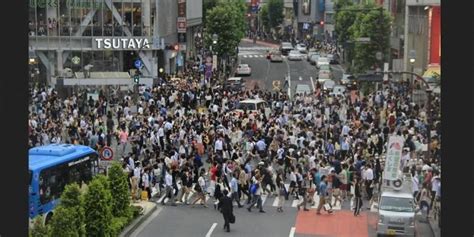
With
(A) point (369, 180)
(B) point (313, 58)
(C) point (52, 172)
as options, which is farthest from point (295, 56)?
(C) point (52, 172)

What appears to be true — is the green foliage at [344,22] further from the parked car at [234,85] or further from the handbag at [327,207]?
the handbag at [327,207]

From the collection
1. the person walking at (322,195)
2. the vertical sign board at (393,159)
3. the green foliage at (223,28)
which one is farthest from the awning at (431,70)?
the green foliage at (223,28)

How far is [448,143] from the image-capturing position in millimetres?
13414

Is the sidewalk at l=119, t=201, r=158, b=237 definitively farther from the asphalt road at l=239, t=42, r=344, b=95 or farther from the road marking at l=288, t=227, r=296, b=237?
the asphalt road at l=239, t=42, r=344, b=95

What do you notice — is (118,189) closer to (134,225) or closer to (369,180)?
(134,225)

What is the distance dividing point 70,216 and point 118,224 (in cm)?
359

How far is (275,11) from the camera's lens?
112750 millimetres

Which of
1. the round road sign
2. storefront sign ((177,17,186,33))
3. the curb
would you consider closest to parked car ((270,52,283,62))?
storefront sign ((177,17,186,33))

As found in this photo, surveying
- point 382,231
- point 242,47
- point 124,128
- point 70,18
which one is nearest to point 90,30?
point 70,18

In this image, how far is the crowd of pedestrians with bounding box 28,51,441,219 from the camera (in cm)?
2508

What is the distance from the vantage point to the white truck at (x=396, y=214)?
21.2 meters

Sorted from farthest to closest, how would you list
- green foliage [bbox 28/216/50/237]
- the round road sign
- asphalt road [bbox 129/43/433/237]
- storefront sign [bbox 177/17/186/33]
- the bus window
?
1. storefront sign [bbox 177/17/186/33]
2. the round road sign
3. asphalt road [bbox 129/43/433/237]
4. the bus window
5. green foliage [bbox 28/216/50/237]

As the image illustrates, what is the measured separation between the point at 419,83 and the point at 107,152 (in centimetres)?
2253

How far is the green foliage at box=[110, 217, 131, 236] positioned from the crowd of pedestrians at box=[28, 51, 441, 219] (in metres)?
2.58
